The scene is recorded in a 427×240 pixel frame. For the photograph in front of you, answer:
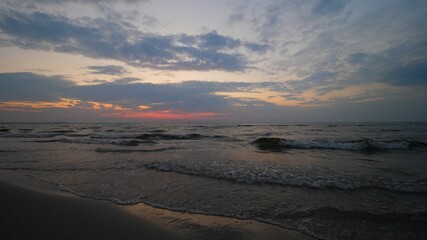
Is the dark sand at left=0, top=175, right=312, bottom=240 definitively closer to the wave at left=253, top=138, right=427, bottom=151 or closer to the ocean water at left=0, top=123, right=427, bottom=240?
the ocean water at left=0, top=123, right=427, bottom=240

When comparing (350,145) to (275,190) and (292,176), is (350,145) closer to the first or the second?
(292,176)

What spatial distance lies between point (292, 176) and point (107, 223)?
4.98m

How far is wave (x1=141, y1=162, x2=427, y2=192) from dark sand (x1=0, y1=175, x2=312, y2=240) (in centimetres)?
263

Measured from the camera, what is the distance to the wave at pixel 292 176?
232 inches

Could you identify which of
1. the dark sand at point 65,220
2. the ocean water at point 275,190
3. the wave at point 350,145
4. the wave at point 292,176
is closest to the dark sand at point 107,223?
the dark sand at point 65,220

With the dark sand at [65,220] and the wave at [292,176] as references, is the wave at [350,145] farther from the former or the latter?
the dark sand at [65,220]

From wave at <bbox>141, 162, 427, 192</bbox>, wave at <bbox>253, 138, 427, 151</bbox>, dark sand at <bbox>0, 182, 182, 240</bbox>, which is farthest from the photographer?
wave at <bbox>253, 138, 427, 151</bbox>

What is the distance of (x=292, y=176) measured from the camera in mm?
6766

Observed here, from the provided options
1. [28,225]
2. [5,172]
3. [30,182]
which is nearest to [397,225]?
[28,225]

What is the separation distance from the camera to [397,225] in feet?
12.3

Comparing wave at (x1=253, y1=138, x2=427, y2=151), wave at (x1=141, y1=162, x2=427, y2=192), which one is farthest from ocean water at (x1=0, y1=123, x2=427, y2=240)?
wave at (x1=253, y1=138, x2=427, y2=151)

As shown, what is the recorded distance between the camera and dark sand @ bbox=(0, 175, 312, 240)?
10.9 ft

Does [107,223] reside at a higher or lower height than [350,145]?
lower

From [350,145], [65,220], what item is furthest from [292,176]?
[350,145]
